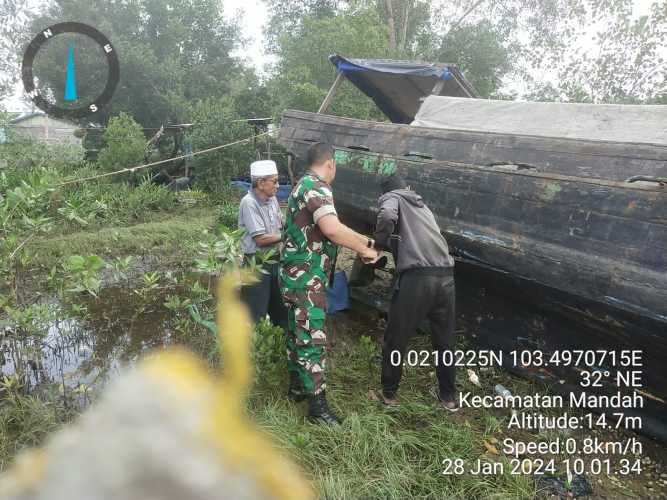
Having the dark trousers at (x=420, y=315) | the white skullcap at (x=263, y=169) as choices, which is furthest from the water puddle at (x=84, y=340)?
the dark trousers at (x=420, y=315)

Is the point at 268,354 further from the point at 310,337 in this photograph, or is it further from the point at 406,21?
the point at 406,21

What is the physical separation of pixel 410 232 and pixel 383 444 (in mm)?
1235

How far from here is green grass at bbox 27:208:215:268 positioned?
5941 millimetres

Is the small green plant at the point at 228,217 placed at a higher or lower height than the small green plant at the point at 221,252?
lower

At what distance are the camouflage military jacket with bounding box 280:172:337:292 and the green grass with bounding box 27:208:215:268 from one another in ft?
13.5

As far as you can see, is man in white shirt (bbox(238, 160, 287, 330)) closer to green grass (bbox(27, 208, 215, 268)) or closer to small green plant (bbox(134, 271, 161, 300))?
small green plant (bbox(134, 271, 161, 300))

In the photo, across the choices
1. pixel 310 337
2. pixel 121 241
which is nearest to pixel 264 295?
pixel 310 337

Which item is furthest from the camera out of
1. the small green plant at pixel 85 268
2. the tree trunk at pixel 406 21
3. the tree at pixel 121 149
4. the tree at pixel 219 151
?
the tree trunk at pixel 406 21

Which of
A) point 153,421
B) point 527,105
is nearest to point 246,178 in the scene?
point 527,105

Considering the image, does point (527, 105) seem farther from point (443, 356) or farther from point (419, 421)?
point (419, 421)

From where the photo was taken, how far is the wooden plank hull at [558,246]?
2.56 meters

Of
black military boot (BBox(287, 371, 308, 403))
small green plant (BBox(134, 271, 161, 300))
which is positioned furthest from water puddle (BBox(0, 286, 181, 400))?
black military boot (BBox(287, 371, 308, 403))

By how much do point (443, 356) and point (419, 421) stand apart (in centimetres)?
43

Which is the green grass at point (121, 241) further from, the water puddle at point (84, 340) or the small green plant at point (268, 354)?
the small green plant at point (268, 354)
